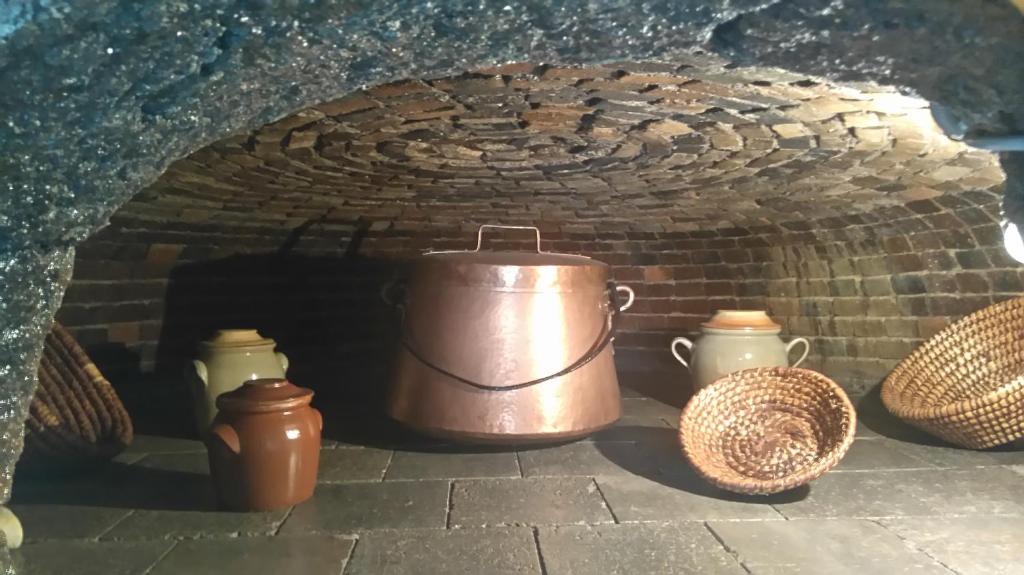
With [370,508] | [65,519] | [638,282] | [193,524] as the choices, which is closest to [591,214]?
[638,282]

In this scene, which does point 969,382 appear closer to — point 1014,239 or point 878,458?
point 878,458

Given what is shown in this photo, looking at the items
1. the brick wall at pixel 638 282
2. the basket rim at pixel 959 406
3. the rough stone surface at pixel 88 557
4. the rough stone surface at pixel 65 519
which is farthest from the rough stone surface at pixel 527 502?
the basket rim at pixel 959 406

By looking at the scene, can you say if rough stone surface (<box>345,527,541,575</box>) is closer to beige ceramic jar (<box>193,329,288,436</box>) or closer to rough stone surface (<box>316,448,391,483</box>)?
rough stone surface (<box>316,448,391,483</box>)

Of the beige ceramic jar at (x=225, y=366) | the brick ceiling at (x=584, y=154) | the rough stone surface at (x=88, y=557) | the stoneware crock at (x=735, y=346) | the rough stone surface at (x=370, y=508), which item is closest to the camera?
the rough stone surface at (x=88, y=557)

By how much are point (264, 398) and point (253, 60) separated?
41.1 inches

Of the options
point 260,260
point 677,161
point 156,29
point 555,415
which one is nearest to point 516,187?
point 677,161

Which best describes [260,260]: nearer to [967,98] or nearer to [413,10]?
[413,10]

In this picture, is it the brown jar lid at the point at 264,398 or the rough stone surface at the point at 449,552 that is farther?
the brown jar lid at the point at 264,398

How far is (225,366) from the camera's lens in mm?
2256

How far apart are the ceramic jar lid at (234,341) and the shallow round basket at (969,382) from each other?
2.19 metres

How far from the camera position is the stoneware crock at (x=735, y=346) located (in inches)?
106

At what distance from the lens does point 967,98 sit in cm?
101

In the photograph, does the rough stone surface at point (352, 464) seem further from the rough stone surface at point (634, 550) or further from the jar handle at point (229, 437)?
the rough stone surface at point (634, 550)

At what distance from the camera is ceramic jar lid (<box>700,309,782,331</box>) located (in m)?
2.72
